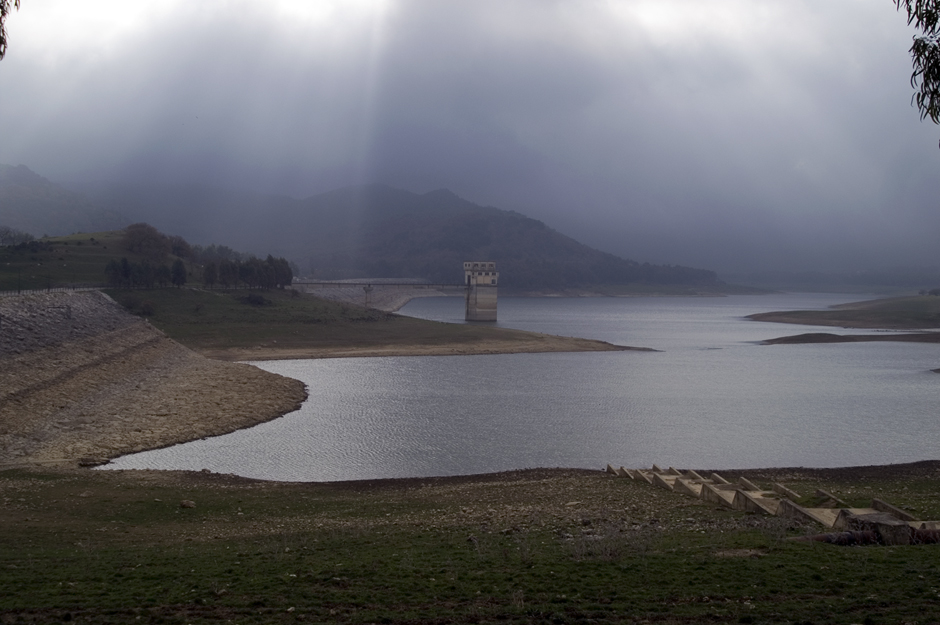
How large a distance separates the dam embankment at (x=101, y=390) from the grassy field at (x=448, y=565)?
953 centimetres

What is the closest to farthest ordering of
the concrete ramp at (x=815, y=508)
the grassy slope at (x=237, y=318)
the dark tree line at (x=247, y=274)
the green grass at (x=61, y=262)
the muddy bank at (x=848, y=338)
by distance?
the concrete ramp at (x=815, y=508), the grassy slope at (x=237, y=318), the green grass at (x=61, y=262), the muddy bank at (x=848, y=338), the dark tree line at (x=247, y=274)

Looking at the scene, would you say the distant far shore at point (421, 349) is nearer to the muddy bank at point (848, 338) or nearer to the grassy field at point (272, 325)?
the grassy field at point (272, 325)

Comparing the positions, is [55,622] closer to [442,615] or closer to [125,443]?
[442,615]

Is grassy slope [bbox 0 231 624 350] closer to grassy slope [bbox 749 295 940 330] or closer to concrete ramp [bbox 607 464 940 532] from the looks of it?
concrete ramp [bbox 607 464 940 532]

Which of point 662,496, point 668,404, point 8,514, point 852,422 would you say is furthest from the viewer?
point 668,404

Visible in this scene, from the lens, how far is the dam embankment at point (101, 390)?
24844 mm

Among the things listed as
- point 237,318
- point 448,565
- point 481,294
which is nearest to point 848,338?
point 481,294

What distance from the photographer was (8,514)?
47.5 feet

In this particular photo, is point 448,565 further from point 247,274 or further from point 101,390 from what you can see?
point 247,274

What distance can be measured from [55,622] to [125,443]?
1879 centimetres

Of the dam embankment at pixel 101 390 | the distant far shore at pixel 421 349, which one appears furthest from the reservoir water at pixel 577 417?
the distant far shore at pixel 421 349

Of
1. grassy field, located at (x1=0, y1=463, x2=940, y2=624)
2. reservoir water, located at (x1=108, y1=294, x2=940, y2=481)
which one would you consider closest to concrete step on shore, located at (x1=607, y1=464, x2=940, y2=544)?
grassy field, located at (x1=0, y1=463, x2=940, y2=624)

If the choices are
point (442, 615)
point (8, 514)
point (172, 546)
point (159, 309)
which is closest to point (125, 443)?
point (8, 514)

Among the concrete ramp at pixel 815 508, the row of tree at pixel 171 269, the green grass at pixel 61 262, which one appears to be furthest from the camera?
the row of tree at pixel 171 269
